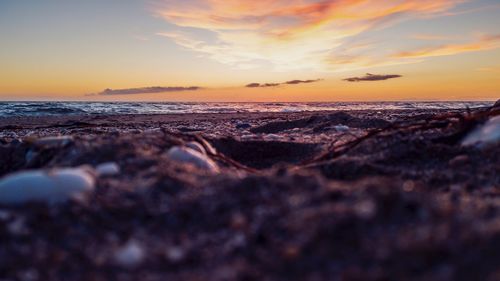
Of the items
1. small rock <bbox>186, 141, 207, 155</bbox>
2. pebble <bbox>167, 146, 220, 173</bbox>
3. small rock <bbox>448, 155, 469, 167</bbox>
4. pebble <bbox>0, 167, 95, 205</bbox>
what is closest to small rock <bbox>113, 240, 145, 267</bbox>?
pebble <bbox>0, 167, 95, 205</bbox>

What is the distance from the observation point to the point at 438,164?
343 cm

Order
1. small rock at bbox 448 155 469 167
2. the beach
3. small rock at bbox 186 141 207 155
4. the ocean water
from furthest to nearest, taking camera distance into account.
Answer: the ocean water
small rock at bbox 186 141 207 155
small rock at bbox 448 155 469 167
the beach

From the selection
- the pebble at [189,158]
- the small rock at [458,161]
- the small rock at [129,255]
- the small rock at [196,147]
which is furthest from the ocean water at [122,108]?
the small rock at [129,255]

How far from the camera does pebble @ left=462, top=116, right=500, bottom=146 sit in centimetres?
368

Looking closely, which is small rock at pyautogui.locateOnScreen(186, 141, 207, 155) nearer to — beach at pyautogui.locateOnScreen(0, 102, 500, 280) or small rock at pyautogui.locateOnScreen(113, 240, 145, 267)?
beach at pyautogui.locateOnScreen(0, 102, 500, 280)

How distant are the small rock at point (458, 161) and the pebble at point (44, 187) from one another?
277cm

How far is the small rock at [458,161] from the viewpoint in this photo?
10.9ft

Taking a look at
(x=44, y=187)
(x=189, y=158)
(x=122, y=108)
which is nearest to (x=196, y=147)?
(x=189, y=158)

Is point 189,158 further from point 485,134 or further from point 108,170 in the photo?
point 485,134

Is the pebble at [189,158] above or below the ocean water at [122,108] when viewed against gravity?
above

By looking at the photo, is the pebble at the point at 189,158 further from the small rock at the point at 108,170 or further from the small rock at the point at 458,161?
the small rock at the point at 458,161

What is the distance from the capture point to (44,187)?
1.99 metres

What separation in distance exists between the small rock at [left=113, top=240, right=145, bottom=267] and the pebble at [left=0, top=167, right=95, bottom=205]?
538 millimetres

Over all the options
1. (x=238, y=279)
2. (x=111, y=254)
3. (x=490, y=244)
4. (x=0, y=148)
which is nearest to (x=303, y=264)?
(x=238, y=279)
